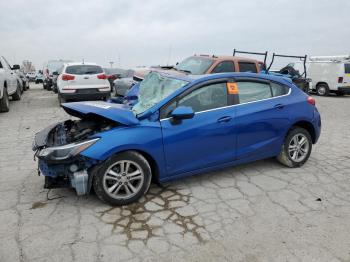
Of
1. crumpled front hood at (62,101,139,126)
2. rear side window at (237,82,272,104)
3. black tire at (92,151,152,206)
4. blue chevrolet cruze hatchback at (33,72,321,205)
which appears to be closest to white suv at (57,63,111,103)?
blue chevrolet cruze hatchback at (33,72,321,205)

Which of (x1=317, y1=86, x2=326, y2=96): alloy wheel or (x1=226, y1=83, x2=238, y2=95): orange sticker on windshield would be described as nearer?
(x1=226, y1=83, x2=238, y2=95): orange sticker on windshield

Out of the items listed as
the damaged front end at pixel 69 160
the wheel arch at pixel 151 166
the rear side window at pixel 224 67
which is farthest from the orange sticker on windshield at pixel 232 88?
the rear side window at pixel 224 67

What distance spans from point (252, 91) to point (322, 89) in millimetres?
14751

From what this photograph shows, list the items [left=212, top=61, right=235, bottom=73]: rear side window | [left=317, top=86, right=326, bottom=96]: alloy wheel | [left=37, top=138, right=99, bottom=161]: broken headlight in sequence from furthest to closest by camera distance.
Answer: [left=317, top=86, right=326, bottom=96]: alloy wheel, [left=212, top=61, right=235, bottom=73]: rear side window, [left=37, top=138, right=99, bottom=161]: broken headlight

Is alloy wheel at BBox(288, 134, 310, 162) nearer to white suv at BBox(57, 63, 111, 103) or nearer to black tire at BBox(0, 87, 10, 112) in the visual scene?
white suv at BBox(57, 63, 111, 103)

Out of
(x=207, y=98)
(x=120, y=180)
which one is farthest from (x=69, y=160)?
(x=207, y=98)

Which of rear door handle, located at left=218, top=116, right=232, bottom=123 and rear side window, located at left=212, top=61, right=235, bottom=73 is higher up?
rear side window, located at left=212, top=61, right=235, bottom=73

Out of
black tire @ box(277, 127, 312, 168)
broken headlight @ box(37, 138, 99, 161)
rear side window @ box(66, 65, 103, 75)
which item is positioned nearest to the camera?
broken headlight @ box(37, 138, 99, 161)

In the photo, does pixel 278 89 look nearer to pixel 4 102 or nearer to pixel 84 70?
pixel 84 70

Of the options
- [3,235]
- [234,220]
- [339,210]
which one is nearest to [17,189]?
[3,235]

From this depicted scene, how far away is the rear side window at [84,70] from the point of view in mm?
10516

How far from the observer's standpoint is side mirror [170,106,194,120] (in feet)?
11.9

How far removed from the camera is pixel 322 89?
1720cm

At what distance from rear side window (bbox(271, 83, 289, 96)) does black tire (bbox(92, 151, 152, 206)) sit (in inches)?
89.4
